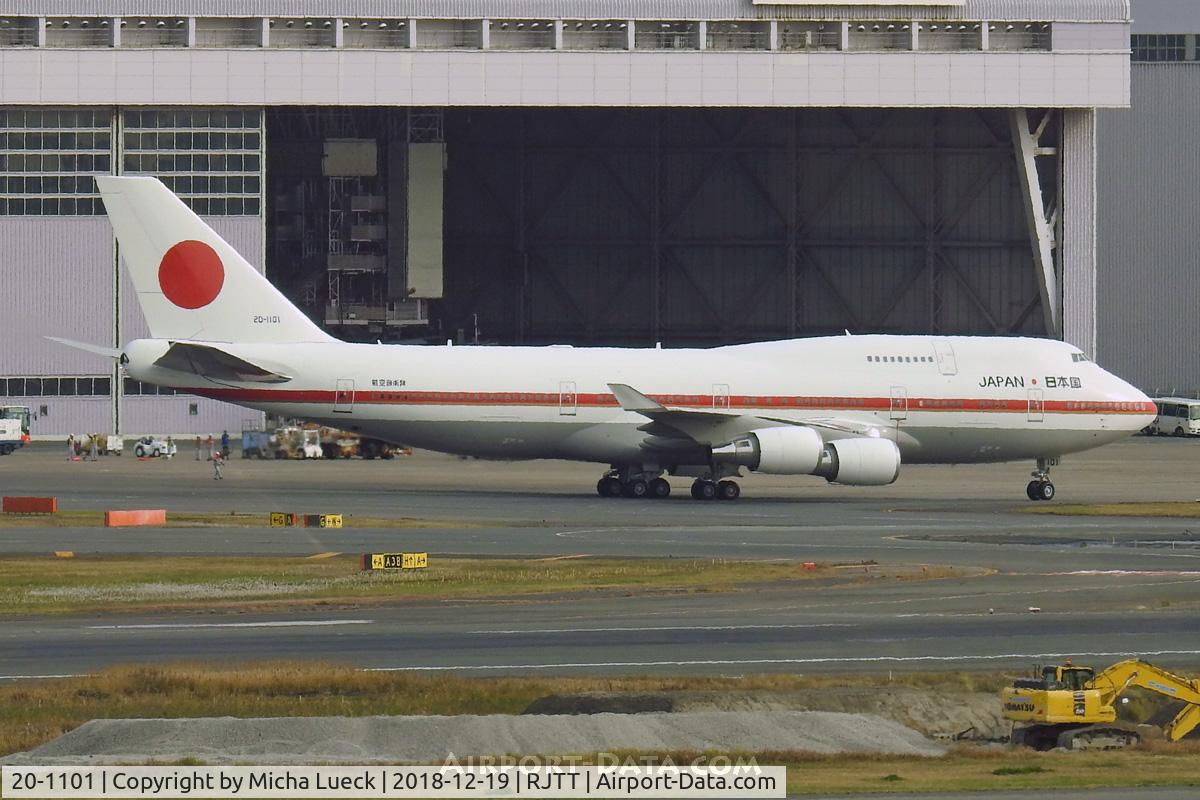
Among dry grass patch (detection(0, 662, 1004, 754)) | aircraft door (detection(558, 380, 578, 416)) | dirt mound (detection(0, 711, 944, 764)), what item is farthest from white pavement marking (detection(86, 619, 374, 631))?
aircraft door (detection(558, 380, 578, 416))

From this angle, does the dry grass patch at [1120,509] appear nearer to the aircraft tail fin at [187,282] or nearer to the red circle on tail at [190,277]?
the aircraft tail fin at [187,282]

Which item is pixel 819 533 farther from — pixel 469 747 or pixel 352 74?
pixel 352 74

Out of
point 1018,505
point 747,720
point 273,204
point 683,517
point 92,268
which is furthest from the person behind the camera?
point 273,204

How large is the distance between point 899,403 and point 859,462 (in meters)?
3.60

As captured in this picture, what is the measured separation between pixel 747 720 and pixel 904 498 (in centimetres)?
3909

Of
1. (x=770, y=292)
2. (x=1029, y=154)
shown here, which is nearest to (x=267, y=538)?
(x=1029, y=154)

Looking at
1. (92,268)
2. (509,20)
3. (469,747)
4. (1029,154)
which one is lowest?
(469,747)

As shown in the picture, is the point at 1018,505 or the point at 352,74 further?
the point at 352,74

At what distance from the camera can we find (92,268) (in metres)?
81.9

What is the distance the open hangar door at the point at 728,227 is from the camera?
337 feet

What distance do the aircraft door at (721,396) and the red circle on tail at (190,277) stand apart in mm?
15957

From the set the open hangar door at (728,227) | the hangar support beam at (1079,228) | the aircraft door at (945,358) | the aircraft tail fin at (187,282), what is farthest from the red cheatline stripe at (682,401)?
the open hangar door at (728,227)

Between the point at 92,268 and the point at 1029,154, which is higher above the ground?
the point at 1029,154

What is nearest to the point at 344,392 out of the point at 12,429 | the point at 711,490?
the point at 711,490
